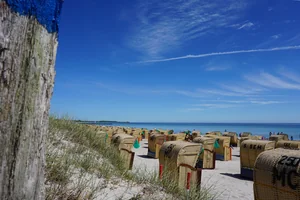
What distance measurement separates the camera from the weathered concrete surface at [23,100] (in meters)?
1.03

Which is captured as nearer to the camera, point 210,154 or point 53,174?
point 53,174

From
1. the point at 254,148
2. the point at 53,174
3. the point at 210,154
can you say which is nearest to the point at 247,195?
the point at 254,148

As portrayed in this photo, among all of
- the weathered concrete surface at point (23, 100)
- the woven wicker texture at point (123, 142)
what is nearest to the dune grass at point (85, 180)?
the weathered concrete surface at point (23, 100)

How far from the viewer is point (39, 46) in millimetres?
1158

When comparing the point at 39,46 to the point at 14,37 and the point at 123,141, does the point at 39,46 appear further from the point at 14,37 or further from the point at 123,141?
the point at 123,141

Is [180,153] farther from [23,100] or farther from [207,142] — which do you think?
[207,142]

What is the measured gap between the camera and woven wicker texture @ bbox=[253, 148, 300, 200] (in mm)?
5512

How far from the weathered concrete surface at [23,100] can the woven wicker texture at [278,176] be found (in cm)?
605

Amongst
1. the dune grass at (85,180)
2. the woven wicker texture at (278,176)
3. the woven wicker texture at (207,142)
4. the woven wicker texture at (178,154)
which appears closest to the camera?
the dune grass at (85,180)

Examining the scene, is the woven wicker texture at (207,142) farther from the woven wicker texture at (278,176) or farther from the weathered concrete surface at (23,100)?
the weathered concrete surface at (23,100)

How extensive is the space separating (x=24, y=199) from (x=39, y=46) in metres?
0.76

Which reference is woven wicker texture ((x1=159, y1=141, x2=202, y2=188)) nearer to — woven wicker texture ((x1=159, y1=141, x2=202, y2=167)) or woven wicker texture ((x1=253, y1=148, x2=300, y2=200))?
woven wicker texture ((x1=159, y1=141, x2=202, y2=167))

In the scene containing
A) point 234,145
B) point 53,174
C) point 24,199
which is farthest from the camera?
point 234,145

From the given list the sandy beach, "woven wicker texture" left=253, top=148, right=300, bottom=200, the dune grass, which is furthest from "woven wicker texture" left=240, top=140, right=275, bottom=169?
the dune grass
